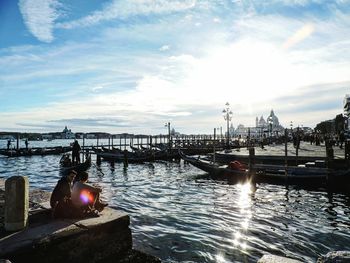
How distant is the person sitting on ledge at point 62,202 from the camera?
23.2 feet

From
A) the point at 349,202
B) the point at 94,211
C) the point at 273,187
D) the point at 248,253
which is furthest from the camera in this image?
the point at 273,187

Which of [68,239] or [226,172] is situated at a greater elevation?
[68,239]

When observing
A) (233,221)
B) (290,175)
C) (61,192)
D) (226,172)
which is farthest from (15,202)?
(290,175)

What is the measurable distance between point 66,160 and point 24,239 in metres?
26.6

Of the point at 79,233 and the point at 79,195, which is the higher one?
the point at 79,195

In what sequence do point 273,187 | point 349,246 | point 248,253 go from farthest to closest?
point 273,187
point 349,246
point 248,253

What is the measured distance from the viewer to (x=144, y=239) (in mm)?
9398

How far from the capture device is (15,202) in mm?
5949

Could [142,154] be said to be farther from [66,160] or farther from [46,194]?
[46,194]

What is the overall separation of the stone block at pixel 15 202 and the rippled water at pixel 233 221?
3834 mm

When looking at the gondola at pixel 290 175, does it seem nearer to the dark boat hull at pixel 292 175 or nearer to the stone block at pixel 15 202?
the dark boat hull at pixel 292 175

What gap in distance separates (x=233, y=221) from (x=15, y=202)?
312 inches

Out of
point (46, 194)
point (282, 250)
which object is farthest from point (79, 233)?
point (282, 250)

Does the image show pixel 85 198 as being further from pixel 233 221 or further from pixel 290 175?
pixel 290 175
